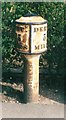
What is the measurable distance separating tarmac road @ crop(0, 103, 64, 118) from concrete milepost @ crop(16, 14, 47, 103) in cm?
41

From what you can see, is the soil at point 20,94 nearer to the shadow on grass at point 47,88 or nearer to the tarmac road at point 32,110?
the shadow on grass at point 47,88

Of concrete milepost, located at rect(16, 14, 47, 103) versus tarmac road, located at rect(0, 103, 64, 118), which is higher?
concrete milepost, located at rect(16, 14, 47, 103)

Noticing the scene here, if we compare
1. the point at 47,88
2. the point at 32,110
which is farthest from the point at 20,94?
the point at 32,110

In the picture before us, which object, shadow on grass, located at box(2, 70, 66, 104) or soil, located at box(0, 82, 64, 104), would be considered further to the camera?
shadow on grass, located at box(2, 70, 66, 104)

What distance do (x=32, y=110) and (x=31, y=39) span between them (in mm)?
1144

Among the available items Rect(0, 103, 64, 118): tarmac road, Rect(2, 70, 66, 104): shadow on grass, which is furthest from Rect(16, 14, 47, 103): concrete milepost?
Rect(2, 70, 66, 104): shadow on grass

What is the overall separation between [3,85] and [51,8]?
5.35ft

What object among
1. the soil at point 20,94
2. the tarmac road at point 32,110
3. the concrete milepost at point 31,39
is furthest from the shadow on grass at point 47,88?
the concrete milepost at point 31,39

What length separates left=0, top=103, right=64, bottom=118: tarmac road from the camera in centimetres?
680

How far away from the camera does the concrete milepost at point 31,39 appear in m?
6.75

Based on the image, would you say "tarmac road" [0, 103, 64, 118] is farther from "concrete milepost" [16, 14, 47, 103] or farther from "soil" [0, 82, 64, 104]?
"concrete milepost" [16, 14, 47, 103]

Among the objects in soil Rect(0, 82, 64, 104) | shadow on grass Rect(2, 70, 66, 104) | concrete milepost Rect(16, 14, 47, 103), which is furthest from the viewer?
shadow on grass Rect(2, 70, 66, 104)

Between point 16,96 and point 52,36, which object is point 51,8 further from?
point 16,96

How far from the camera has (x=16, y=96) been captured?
749 centimetres
